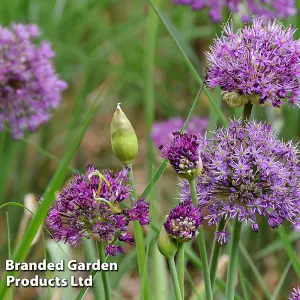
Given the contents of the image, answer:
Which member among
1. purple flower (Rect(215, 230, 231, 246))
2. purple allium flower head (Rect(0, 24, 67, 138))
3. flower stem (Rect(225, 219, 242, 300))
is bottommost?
flower stem (Rect(225, 219, 242, 300))

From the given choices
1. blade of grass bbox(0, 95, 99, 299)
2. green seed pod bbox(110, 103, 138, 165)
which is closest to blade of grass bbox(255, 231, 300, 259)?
green seed pod bbox(110, 103, 138, 165)

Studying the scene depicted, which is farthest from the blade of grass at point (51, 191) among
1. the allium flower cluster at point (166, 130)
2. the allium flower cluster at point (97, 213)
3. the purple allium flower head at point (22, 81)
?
the allium flower cluster at point (166, 130)

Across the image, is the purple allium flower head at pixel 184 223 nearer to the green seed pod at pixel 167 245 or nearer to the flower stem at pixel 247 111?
the green seed pod at pixel 167 245

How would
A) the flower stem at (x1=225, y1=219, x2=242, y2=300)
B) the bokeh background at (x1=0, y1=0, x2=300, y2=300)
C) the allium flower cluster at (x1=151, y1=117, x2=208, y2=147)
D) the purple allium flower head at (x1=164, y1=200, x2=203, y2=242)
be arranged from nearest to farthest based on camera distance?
the purple allium flower head at (x1=164, y1=200, x2=203, y2=242)
the flower stem at (x1=225, y1=219, x2=242, y2=300)
the bokeh background at (x1=0, y1=0, x2=300, y2=300)
the allium flower cluster at (x1=151, y1=117, x2=208, y2=147)

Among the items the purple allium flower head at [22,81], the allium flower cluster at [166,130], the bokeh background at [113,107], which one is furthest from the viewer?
the allium flower cluster at [166,130]

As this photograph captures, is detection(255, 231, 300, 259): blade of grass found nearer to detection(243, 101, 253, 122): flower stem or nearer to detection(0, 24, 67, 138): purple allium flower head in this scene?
detection(0, 24, 67, 138): purple allium flower head

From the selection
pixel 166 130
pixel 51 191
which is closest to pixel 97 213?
pixel 51 191
